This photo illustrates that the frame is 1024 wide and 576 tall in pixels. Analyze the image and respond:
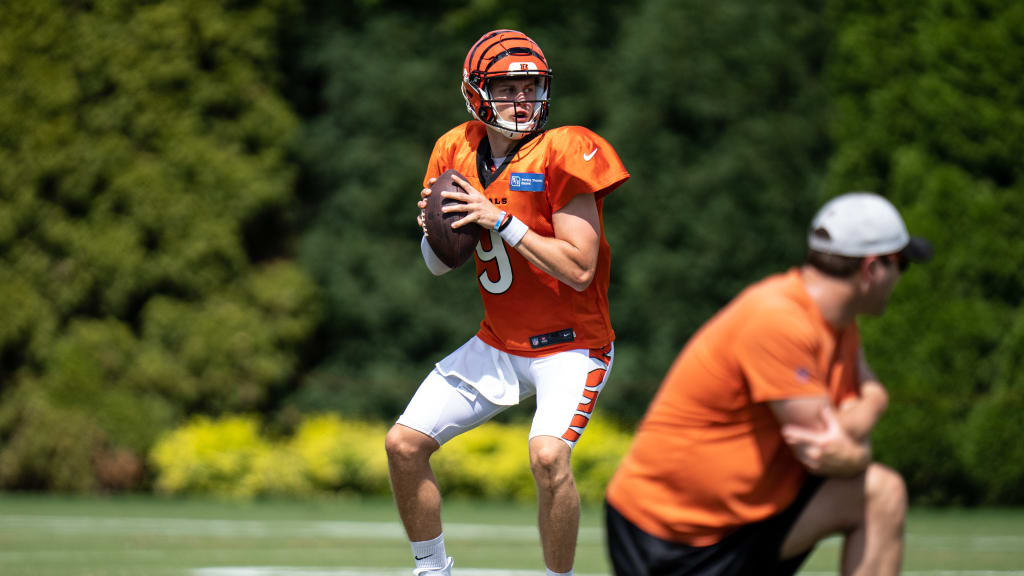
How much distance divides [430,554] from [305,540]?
407cm

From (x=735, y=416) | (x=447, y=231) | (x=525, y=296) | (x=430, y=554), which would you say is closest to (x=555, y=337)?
(x=525, y=296)

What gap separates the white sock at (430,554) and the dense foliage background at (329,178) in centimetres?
696

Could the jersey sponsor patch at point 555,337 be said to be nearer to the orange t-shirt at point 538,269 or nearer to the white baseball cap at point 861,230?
the orange t-shirt at point 538,269

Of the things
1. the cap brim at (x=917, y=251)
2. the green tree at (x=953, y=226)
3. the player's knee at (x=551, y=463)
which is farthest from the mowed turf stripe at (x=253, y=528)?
the cap brim at (x=917, y=251)

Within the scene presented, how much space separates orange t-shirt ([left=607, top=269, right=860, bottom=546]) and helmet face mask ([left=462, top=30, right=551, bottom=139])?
179cm

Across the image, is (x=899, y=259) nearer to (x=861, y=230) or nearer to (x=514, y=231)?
(x=861, y=230)

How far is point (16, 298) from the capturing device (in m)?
12.4

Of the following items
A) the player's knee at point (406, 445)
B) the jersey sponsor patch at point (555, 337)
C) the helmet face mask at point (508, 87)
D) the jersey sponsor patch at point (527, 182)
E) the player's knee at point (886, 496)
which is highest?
Answer: the helmet face mask at point (508, 87)

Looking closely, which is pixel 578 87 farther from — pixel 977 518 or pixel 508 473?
pixel 977 518

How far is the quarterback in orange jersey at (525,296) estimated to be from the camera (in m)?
5.06

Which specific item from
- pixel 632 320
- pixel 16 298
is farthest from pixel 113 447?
pixel 632 320

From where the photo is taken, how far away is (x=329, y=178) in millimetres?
13250

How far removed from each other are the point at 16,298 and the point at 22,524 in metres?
3.22

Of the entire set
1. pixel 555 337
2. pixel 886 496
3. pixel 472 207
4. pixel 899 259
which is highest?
pixel 472 207
